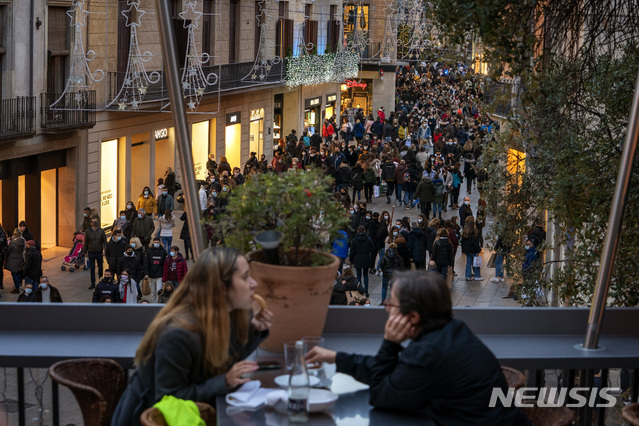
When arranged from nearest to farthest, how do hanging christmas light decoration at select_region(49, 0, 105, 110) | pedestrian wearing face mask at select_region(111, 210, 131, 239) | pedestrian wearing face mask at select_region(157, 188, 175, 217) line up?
pedestrian wearing face mask at select_region(111, 210, 131, 239) < pedestrian wearing face mask at select_region(157, 188, 175, 217) < hanging christmas light decoration at select_region(49, 0, 105, 110)

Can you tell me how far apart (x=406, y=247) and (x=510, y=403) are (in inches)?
706

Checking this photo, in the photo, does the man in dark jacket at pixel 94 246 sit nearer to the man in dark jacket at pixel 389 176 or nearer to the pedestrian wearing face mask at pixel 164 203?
the pedestrian wearing face mask at pixel 164 203

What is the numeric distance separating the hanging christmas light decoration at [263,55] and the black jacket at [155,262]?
61.6ft

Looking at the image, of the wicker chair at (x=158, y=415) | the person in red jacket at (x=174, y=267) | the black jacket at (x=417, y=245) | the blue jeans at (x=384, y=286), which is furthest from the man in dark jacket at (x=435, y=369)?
the black jacket at (x=417, y=245)

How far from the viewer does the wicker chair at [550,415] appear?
3.84 meters

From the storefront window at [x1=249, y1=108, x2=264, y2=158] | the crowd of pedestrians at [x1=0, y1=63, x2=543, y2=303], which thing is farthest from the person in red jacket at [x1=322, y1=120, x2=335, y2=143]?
the storefront window at [x1=249, y1=108, x2=264, y2=158]

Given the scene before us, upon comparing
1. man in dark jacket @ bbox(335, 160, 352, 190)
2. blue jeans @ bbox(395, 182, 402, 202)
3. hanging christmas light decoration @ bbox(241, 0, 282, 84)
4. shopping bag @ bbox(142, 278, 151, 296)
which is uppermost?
hanging christmas light decoration @ bbox(241, 0, 282, 84)

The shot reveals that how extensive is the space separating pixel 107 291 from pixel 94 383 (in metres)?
12.6

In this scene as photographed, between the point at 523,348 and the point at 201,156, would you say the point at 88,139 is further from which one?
the point at 523,348

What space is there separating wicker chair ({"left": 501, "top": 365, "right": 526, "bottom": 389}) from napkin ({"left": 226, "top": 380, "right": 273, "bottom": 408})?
101 cm

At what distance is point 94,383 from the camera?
165 inches

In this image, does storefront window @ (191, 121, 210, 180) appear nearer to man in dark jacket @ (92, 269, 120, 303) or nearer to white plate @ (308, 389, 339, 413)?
man in dark jacket @ (92, 269, 120, 303)

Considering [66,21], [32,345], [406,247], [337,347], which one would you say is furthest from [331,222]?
[66,21]

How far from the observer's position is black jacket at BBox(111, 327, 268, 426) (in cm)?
377
